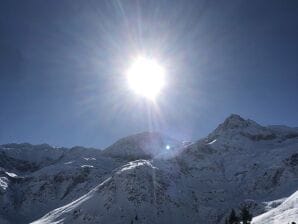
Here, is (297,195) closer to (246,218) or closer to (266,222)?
(266,222)

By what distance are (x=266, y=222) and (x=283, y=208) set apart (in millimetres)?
21178

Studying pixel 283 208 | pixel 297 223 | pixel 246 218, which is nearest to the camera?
pixel 297 223

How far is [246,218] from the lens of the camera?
159000mm

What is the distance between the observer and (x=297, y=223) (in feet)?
466

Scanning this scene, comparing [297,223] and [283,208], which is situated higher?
[283,208]

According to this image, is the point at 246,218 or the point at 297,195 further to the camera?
the point at 297,195

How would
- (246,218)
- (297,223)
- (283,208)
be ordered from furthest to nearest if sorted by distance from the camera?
(283,208) < (246,218) < (297,223)

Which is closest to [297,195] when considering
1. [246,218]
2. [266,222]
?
[266,222]

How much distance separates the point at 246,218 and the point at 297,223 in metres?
21.5

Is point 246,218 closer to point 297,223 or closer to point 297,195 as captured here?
point 297,223

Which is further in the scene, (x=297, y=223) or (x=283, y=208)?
(x=283, y=208)

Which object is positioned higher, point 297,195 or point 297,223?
point 297,195

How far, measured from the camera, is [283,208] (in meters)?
184

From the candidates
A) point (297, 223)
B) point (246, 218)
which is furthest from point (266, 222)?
point (297, 223)
